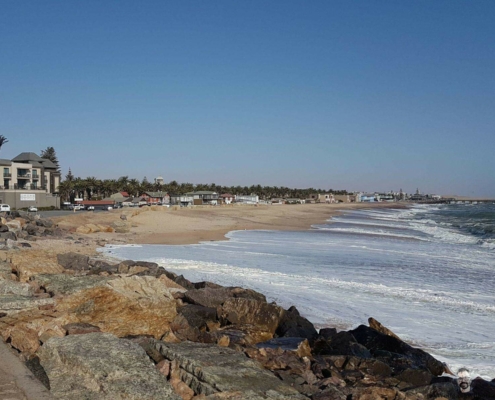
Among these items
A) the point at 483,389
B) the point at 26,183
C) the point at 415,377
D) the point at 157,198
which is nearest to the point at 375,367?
the point at 415,377

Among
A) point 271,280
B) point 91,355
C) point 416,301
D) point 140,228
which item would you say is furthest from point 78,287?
point 140,228

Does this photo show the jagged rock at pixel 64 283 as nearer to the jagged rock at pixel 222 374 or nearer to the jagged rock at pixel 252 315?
the jagged rock at pixel 252 315

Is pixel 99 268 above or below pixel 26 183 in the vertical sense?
below

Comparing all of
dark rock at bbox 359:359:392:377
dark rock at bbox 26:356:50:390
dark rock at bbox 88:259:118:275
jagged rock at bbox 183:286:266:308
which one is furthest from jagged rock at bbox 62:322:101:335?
dark rock at bbox 88:259:118:275

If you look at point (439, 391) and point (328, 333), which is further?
point (328, 333)

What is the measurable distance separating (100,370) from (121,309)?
3270 millimetres

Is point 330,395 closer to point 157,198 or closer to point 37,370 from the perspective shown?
point 37,370

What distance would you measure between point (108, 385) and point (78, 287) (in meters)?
4.59

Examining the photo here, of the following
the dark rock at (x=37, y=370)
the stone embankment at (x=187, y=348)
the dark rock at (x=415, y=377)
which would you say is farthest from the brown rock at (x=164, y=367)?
the dark rock at (x=415, y=377)

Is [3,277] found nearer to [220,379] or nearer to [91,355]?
[91,355]

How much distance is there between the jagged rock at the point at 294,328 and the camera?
925cm

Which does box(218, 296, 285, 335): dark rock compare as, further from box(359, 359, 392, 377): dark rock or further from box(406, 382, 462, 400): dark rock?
box(406, 382, 462, 400): dark rock

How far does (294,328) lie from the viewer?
9.44 metres

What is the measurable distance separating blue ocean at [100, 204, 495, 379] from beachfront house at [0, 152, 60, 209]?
43.1 m
